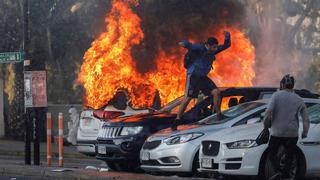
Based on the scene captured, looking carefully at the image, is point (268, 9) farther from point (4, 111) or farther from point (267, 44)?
point (4, 111)

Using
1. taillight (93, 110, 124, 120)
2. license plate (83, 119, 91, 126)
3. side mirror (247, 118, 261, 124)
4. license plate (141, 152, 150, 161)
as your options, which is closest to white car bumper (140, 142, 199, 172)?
license plate (141, 152, 150, 161)

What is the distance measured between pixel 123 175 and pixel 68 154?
8.99 meters

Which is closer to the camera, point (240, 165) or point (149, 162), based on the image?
point (240, 165)

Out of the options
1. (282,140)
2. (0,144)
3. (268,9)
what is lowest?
(0,144)

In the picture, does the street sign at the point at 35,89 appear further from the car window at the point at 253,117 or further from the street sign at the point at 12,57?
the car window at the point at 253,117

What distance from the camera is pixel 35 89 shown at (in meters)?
15.7

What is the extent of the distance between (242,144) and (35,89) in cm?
620

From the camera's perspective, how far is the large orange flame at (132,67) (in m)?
18.4

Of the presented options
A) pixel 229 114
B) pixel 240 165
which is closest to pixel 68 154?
pixel 229 114

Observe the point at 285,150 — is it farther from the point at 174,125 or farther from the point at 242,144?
the point at 174,125

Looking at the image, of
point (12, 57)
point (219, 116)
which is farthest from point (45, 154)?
point (219, 116)

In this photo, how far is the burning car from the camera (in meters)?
13.3

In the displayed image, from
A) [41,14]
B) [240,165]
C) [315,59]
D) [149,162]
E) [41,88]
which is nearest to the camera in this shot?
[240,165]

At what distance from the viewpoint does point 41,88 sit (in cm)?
1575
